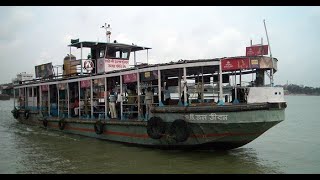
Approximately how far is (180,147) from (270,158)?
288 centimetres

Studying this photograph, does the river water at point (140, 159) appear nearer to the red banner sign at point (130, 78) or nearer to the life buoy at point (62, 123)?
the life buoy at point (62, 123)

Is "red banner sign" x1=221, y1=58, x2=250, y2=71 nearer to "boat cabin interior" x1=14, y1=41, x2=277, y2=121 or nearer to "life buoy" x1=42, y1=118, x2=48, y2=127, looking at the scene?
"boat cabin interior" x1=14, y1=41, x2=277, y2=121

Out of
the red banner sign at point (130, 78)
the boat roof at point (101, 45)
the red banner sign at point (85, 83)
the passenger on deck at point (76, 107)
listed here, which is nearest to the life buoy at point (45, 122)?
the passenger on deck at point (76, 107)

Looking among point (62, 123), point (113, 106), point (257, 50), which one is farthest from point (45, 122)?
point (257, 50)

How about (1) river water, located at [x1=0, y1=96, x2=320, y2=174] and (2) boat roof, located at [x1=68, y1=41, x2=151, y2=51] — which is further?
(2) boat roof, located at [x1=68, y1=41, x2=151, y2=51]

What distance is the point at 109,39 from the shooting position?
659 inches

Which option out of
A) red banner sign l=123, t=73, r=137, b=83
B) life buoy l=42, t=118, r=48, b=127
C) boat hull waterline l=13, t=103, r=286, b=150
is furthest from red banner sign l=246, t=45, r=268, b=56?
life buoy l=42, t=118, r=48, b=127

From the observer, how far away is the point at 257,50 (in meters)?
9.34

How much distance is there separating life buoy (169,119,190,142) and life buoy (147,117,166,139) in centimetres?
39

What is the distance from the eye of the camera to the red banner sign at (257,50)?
933 cm

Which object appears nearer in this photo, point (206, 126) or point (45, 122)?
point (206, 126)

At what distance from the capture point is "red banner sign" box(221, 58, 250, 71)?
923 centimetres

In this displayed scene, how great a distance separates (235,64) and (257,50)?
0.71 metres

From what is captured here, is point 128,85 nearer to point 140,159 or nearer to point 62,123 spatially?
point 62,123
